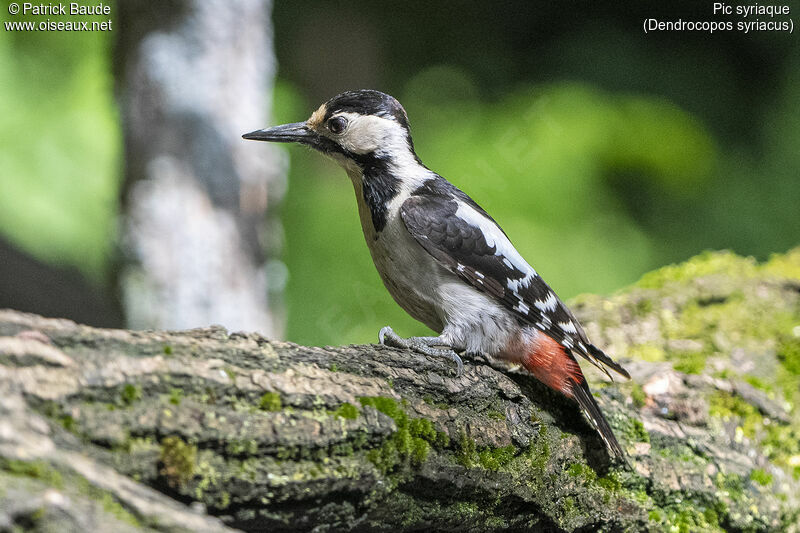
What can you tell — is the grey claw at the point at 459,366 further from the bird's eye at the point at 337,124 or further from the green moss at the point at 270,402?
the bird's eye at the point at 337,124

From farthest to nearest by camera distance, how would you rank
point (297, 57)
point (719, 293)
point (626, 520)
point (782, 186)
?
point (297, 57), point (782, 186), point (719, 293), point (626, 520)

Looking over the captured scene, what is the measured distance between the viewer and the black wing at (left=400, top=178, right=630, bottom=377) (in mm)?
1938

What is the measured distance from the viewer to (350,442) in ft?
4.28

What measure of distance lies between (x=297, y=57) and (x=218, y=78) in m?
1.88

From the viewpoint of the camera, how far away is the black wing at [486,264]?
1.94 m

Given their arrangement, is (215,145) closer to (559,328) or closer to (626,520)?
(559,328)

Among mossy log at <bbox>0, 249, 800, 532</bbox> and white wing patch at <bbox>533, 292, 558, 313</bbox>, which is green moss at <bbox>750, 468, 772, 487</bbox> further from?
white wing patch at <bbox>533, 292, 558, 313</bbox>

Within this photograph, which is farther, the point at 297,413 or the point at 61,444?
the point at 297,413

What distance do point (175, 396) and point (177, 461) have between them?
0.10 meters

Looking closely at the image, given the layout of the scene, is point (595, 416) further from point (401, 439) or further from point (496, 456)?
point (401, 439)

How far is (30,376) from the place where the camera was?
3.44ft

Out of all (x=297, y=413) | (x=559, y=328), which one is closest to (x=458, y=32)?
(x=559, y=328)

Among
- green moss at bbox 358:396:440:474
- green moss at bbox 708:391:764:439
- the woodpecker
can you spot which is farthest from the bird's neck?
green moss at bbox 708:391:764:439

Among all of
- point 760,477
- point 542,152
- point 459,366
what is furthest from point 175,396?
point 542,152
